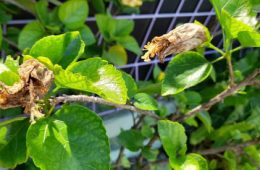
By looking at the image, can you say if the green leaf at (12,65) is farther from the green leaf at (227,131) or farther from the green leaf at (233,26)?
the green leaf at (227,131)

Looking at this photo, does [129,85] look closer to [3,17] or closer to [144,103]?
[144,103]

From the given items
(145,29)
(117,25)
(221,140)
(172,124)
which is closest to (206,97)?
(221,140)

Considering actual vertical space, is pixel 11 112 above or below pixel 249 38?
below

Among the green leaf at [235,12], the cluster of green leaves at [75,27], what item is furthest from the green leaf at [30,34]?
the green leaf at [235,12]

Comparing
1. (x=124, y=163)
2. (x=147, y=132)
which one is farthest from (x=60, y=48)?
(x=124, y=163)

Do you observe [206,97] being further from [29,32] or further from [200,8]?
[29,32]

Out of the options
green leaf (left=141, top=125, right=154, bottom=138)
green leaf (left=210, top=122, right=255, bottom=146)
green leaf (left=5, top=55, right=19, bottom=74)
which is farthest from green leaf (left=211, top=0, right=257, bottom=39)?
green leaf (left=210, top=122, right=255, bottom=146)
